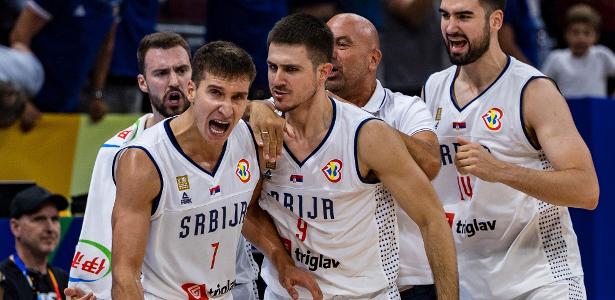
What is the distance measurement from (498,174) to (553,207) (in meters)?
0.76

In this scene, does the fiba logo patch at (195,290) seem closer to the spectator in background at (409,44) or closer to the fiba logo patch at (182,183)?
the fiba logo patch at (182,183)

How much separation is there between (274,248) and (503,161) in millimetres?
1356

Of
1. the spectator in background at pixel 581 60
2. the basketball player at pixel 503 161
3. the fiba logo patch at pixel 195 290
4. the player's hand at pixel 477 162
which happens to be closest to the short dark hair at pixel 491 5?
the basketball player at pixel 503 161

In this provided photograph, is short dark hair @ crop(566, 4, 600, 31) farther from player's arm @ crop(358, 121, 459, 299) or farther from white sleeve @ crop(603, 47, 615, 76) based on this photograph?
player's arm @ crop(358, 121, 459, 299)

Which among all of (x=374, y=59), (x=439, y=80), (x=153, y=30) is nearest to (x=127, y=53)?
(x=153, y=30)

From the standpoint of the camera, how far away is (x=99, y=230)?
21.8ft

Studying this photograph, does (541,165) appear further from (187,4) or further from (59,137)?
(187,4)

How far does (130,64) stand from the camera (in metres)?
10.0

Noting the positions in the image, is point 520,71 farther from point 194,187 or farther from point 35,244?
point 35,244

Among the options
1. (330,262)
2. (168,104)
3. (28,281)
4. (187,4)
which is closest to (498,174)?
(330,262)

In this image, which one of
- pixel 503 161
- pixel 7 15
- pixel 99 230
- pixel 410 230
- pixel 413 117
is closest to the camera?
pixel 503 161

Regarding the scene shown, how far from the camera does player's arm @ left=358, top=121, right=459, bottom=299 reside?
5.72 metres

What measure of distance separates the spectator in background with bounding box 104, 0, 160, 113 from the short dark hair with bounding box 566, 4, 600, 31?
4.55 metres

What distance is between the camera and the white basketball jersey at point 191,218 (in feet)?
18.3
